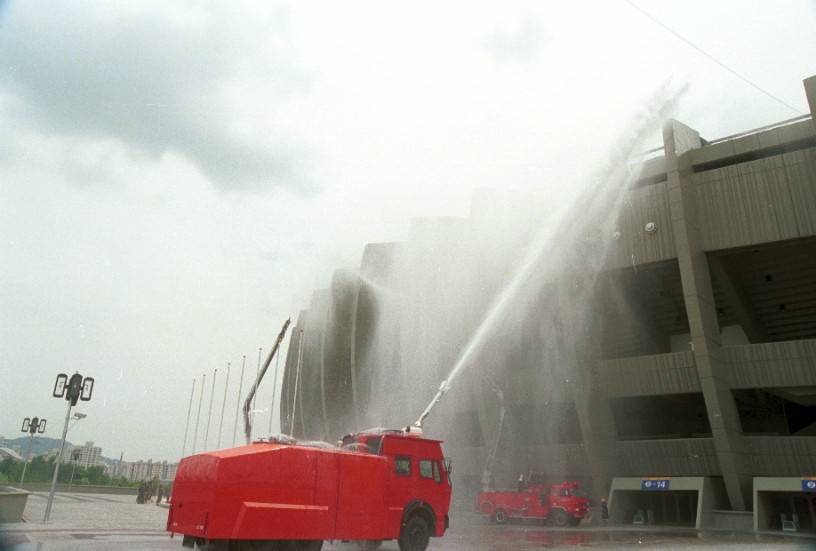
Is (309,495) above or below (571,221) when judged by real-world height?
below

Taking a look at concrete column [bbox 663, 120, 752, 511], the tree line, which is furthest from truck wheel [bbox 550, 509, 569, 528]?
the tree line

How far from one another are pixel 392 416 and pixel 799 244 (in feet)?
91.4

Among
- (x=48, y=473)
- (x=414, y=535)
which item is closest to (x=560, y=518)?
(x=414, y=535)

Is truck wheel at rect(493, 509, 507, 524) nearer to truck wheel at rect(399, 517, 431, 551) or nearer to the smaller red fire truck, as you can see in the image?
the smaller red fire truck

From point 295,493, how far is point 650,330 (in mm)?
31387

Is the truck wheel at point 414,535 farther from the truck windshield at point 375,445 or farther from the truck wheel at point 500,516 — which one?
the truck wheel at point 500,516

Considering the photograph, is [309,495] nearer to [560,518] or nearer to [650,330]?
[560,518]

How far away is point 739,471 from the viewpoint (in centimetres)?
2875

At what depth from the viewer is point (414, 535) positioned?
44.4 feet

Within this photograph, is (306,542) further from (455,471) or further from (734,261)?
(455,471)

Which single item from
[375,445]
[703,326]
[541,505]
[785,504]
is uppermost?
[703,326]

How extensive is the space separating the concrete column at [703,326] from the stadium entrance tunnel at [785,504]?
89 centimetres

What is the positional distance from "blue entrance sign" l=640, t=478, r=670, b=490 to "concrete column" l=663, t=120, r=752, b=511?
3.24 metres

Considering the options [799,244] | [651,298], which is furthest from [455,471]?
[799,244]
